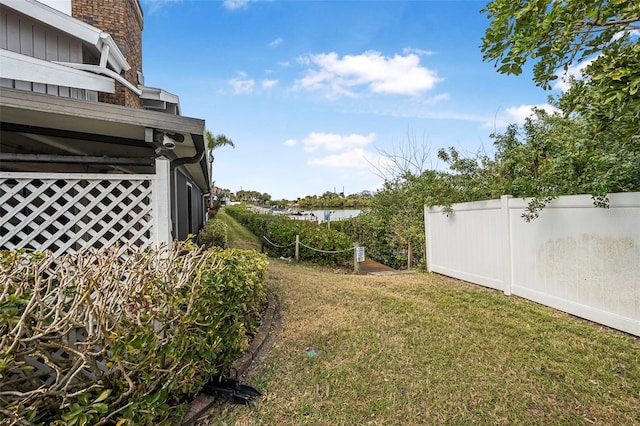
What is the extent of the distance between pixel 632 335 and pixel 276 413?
14.7 ft

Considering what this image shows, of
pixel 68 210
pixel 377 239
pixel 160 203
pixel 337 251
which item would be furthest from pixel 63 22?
pixel 377 239

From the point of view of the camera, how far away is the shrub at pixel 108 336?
1766 mm

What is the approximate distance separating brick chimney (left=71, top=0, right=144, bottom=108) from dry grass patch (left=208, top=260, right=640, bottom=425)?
16.1 feet

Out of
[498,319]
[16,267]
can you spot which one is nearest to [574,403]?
[498,319]

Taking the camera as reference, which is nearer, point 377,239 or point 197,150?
point 197,150

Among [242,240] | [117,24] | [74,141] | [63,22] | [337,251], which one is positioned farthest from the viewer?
[242,240]

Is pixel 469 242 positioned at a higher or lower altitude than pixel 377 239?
higher

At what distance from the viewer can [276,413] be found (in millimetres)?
2596

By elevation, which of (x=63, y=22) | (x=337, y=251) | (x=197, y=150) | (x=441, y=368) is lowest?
(x=441, y=368)

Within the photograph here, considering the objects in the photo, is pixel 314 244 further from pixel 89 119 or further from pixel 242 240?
pixel 89 119

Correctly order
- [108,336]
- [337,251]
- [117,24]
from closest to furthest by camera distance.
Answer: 1. [108,336]
2. [117,24]
3. [337,251]

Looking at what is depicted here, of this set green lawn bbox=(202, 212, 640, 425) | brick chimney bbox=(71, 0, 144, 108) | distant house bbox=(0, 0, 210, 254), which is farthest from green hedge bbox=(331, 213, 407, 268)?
brick chimney bbox=(71, 0, 144, 108)

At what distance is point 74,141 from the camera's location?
4195 mm

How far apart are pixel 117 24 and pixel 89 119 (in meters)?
4.52
